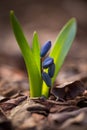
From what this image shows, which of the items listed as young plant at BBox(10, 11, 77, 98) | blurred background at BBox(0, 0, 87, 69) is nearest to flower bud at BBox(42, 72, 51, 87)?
young plant at BBox(10, 11, 77, 98)

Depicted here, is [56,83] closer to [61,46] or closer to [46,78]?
[61,46]

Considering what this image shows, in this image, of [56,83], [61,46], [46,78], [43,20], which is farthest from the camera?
[43,20]

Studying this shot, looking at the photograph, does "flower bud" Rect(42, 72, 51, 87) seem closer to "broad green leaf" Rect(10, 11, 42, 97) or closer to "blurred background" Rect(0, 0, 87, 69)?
"broad green leaf" Rect(10, 11, 42, 97)

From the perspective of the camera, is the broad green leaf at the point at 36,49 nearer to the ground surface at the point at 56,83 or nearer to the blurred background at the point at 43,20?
the ground surface at the point at 56,83

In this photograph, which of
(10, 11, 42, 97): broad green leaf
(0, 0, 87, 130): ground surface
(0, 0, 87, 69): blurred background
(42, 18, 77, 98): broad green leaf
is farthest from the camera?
(0, 0, 87, 69): blurred background

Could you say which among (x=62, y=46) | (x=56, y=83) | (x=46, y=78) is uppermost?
(x=62, y=46)

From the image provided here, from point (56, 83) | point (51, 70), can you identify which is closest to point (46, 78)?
point (51, 70)

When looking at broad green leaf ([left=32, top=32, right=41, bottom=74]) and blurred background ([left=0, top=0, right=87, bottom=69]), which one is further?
blurred background ([left=0, top=0, right=87, bottom=69])
